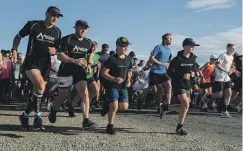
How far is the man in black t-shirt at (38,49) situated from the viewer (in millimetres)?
7089

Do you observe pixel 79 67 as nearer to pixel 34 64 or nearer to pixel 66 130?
pixel 34 64

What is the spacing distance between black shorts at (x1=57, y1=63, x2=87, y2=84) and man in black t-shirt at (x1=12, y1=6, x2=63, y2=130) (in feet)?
1.61

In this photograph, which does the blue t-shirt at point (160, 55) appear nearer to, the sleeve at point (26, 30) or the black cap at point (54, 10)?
the black cap at point (54, 10)

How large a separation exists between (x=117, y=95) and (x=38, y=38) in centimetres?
178

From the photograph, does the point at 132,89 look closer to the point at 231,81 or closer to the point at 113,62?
the point at 231,81

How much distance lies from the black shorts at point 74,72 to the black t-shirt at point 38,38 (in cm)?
55

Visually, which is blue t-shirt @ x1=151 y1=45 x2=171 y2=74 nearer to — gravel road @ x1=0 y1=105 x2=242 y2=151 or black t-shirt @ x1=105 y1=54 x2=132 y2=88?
gravel road @ x1=0 y1=105 x2=242 y2=151

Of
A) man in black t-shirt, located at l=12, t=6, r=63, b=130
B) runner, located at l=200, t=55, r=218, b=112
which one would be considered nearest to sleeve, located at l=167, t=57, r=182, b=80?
man in black t-shirt, located at l=12, t=6, r=63, b=130

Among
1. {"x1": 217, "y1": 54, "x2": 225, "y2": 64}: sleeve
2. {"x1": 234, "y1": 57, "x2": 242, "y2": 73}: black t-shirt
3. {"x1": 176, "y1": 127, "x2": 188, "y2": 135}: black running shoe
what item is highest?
{"x1": 217, "y1": 54, "x2": 225, "y2": 64}: sleeve

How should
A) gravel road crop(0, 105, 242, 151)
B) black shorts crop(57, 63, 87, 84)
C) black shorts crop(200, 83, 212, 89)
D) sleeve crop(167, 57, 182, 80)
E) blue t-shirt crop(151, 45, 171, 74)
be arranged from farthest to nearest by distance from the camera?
1. black shorts crop(200, 83, 212, 89)
2. blue t-shirt crop(151, 45, 171, 74)
3. sleeve crop(167, 57, 182, 80)
4. black shorts crop(57, 63, 87, 84)
5. gravel road crop(0, 105, 242, 151)

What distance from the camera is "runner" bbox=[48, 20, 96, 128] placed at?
728cm

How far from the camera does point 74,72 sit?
759cm

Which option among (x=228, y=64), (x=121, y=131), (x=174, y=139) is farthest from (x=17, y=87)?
(x=174, y=139)

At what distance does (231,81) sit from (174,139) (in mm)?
7004
